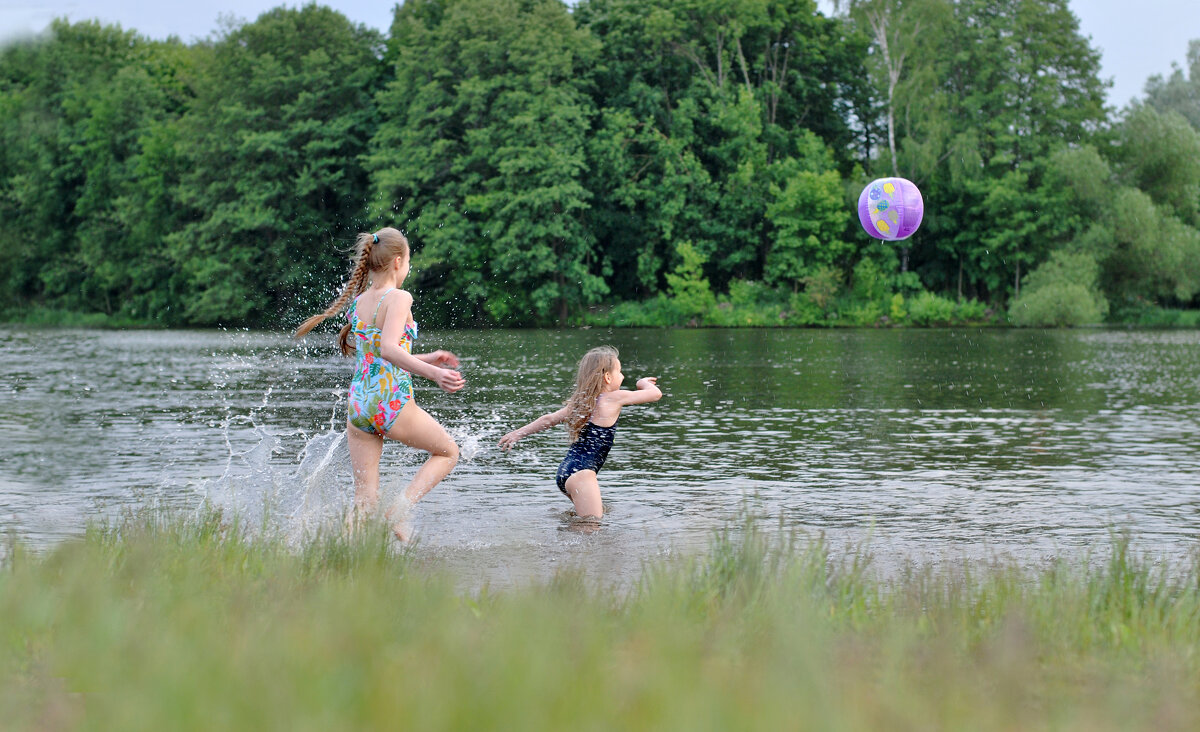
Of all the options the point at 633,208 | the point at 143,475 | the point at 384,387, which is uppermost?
the point at 633,208

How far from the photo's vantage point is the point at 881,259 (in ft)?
191

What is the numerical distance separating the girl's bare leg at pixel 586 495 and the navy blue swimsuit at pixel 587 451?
83 mm

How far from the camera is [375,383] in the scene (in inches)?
315

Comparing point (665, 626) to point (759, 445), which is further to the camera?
point (759, 445)

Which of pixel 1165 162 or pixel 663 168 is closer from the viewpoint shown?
pixel 1165 162

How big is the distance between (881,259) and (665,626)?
184 ft

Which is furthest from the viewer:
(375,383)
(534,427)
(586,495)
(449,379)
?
(586,495)

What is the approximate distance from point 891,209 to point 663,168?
45.2m

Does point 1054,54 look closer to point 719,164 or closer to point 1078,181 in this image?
point 1078,181

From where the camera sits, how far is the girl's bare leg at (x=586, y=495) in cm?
941

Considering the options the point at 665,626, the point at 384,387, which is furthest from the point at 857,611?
the point at 384,387

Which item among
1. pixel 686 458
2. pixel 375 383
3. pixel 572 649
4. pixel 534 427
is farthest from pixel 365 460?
pixel 686 458

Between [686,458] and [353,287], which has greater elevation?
[353,287]

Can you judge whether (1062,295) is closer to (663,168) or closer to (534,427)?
(663,168)
